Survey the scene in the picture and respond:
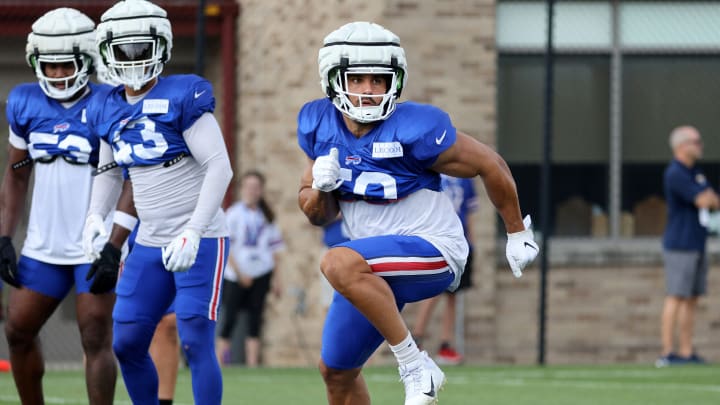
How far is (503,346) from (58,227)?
759 centimetres

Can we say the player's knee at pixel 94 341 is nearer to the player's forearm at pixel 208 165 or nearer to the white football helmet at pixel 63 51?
the player's forearm at pixel 208 165

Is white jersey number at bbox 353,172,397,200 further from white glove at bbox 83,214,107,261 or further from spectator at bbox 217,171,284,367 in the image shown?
spectator at bbox 217,171,284,367

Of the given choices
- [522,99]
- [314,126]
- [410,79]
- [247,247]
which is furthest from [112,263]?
[522,99]

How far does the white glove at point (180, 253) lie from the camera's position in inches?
245

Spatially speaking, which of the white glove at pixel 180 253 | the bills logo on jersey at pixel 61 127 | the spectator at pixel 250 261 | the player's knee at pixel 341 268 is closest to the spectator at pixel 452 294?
the spectator at pixel 250 261

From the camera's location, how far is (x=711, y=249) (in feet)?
47.9

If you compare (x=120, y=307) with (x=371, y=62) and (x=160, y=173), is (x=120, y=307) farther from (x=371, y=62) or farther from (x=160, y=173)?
(x=371, y=62)

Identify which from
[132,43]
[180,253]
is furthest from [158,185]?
[132,43]

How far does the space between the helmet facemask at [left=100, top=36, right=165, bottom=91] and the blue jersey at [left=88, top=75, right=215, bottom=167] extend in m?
0.09

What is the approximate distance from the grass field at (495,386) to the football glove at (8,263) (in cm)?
212

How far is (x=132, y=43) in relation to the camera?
21.6 ft

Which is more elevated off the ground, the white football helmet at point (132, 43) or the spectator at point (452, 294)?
the white football helmet at point (132, 43)

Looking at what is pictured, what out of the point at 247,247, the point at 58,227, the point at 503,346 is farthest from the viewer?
the point at 503,346

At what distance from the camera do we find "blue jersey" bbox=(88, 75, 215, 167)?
6.53 m
